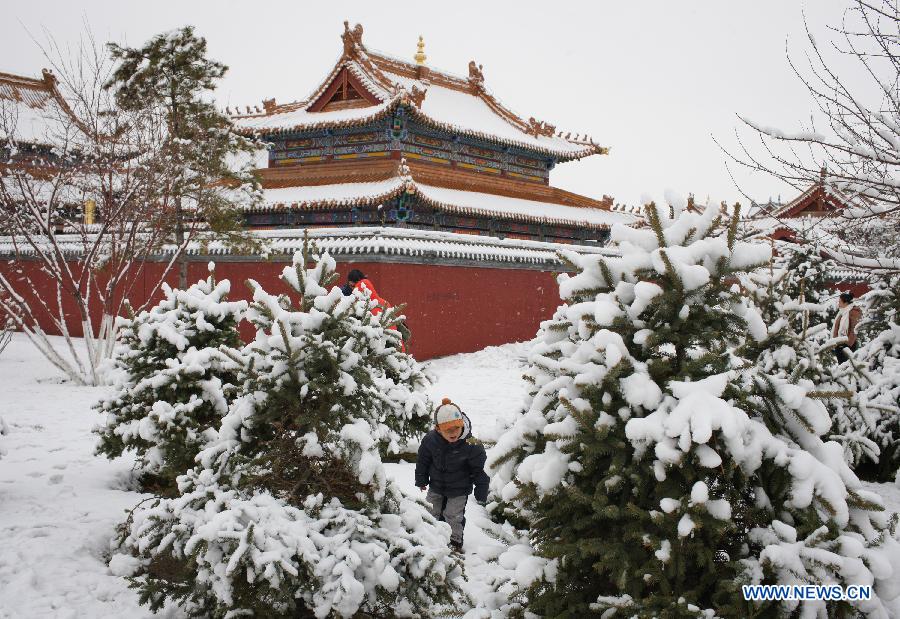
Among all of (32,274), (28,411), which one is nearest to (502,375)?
(28,411)

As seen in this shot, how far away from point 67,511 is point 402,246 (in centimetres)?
920

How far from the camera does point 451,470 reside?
4680 millimetres

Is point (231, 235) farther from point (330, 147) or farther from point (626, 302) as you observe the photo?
point (626, 302)

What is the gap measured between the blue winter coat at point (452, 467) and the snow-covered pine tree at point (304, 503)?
1.18 m

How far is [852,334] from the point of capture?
691 cm

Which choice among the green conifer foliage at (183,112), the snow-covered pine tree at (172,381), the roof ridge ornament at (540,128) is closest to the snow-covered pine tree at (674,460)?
the snow-covered pine tree at (172,381)

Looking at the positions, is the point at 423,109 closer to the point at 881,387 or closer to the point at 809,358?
the point at 881,387

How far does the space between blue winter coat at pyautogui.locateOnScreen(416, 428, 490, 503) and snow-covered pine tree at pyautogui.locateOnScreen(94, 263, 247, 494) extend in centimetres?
143

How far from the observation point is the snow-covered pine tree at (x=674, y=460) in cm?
204

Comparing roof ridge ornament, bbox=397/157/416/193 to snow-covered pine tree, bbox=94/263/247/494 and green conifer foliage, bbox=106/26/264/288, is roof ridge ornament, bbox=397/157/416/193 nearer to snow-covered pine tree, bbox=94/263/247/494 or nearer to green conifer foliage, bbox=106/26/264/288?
green conifer foliage, bbox=106/26/264/288

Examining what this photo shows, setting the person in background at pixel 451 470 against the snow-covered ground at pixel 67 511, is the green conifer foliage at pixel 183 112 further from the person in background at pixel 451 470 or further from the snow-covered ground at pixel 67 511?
the person in background at pixel 451 470

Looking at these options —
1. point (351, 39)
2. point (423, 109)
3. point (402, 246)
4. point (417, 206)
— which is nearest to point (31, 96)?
point (351, 39)

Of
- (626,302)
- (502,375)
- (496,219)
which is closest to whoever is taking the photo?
(626,302)

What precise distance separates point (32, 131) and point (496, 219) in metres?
15.1
